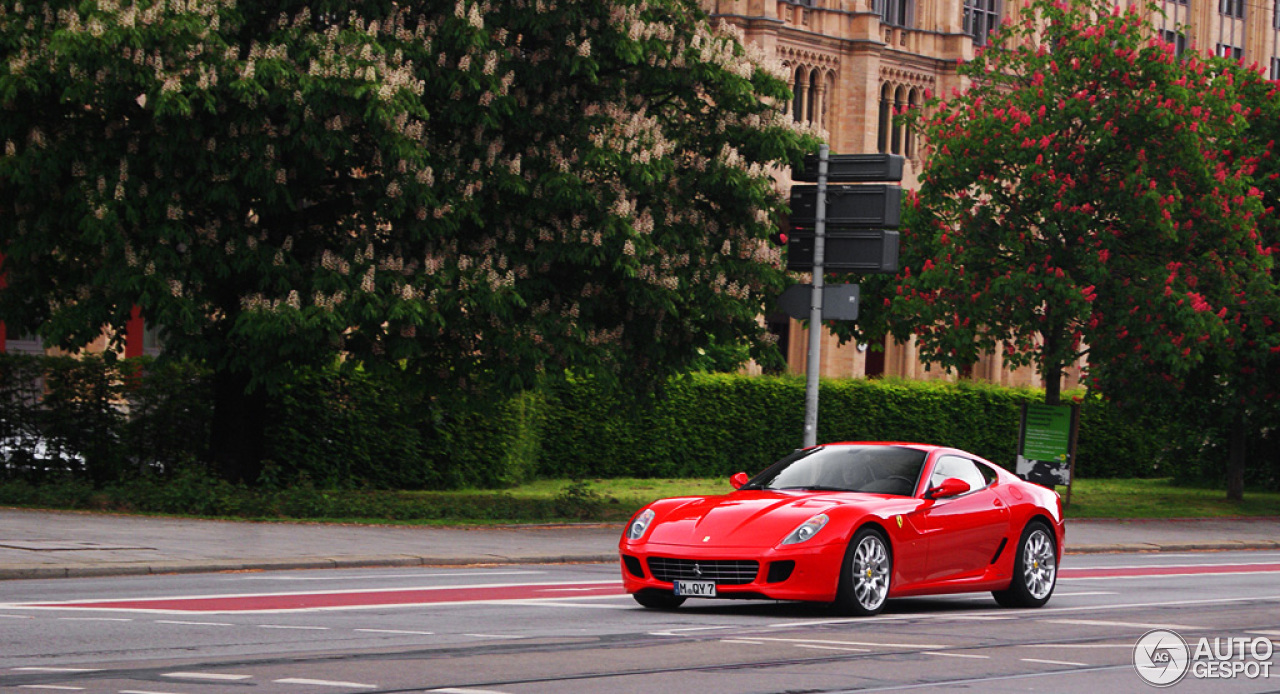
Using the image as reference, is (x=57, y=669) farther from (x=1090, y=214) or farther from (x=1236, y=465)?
(x=1236, y=465)

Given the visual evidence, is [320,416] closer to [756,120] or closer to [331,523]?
[331,523]

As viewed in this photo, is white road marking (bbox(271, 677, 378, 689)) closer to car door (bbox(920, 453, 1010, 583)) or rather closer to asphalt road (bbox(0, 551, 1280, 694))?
asphalt road (bbox(0, 551, 1280, 694))

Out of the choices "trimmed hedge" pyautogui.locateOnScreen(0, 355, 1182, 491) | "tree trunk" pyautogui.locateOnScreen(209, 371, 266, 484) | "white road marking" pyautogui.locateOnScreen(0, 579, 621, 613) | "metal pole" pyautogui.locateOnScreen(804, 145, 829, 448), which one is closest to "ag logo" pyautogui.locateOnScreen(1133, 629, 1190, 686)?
"white road marking" pyautogui.locateOnScreen(0, 579, 621, 613)

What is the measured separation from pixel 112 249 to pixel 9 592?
373 inches

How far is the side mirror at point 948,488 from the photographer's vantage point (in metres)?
13.9

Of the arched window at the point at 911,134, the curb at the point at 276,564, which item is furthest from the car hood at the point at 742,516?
the arched window at the point at 911,134

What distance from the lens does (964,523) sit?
46.3ft

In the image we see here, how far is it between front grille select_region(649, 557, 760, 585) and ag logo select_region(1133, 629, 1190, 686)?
8.92 ft

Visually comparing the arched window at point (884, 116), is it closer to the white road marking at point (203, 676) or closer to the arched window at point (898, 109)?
the arched window at point (898, 109)

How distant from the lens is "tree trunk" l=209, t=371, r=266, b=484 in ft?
85.4

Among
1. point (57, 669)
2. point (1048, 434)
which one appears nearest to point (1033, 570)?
point (57, 669)

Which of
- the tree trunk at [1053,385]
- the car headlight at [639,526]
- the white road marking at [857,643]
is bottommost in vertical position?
the white road marking at [857,643]

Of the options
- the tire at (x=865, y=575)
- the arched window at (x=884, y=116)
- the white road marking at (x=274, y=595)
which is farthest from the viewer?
the arched window at (x=884, y=116)

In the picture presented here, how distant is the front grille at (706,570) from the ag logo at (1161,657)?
2718 millimetres
